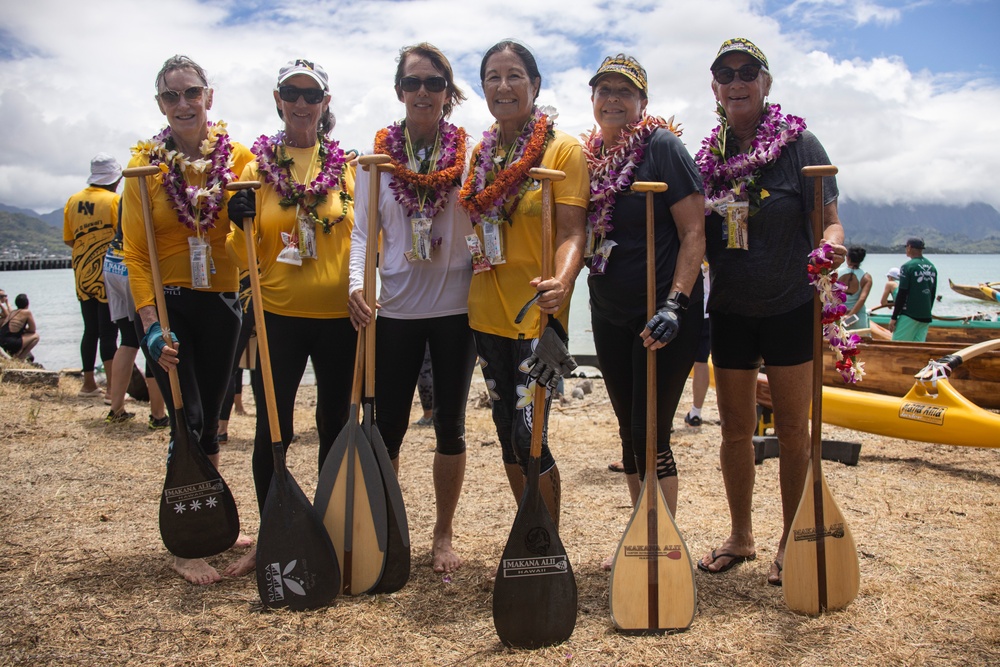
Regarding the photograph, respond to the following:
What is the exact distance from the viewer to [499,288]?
2.94 meters

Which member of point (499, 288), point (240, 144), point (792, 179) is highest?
point (240, 144)

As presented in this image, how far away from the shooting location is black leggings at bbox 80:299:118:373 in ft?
22.7

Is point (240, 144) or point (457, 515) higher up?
point (240, 144)

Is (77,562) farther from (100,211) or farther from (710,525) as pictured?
(100,211)

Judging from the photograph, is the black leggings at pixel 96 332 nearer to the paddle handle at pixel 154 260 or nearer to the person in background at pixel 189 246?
the person in background at pixel 189 246

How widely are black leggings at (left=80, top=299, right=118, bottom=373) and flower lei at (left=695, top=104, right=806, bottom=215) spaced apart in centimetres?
552

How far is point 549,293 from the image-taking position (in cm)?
268

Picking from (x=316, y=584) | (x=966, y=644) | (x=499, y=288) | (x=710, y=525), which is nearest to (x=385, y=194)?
(x=499, y=288)

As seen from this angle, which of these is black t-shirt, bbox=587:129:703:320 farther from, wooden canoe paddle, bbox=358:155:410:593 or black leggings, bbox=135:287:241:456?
black leggings, bbox=135:287:241:456

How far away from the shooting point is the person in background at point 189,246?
3.21 metres

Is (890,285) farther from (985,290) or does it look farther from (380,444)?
(380,444)

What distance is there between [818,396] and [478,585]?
1.61m

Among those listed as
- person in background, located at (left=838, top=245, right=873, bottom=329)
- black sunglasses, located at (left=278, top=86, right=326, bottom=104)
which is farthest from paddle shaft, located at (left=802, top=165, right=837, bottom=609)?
person in background, located at (left=838, top=245, right=873, bottom=329)

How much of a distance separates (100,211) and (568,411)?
5032 millimetres
